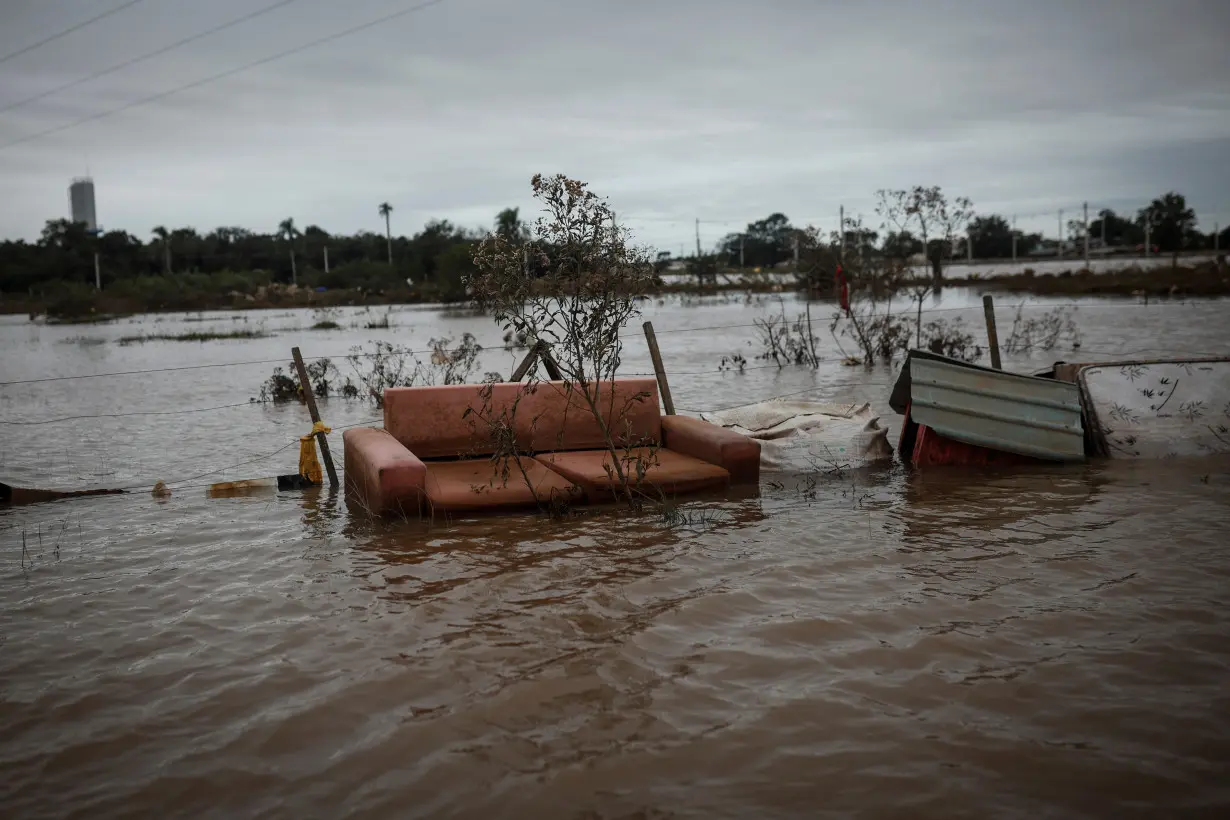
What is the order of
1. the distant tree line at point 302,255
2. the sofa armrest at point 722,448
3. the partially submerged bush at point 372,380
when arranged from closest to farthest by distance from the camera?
the sofa armrest at point 722,448 → the partially submerged bush at point 372,380 → the distant tree line at point 302,255

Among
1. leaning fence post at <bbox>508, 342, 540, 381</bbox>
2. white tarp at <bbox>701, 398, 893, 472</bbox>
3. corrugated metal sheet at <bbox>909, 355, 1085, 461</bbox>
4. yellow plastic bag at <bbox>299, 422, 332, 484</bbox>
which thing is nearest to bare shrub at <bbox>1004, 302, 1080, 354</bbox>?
corrugated metal sheet at <bbox>909, 355, 1085, 461</bbox>

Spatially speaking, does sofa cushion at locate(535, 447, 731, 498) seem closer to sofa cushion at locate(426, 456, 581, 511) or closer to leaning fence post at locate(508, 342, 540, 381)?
sofa cushion at locate(426, 456, 581, 511)

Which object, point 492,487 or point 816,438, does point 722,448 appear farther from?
point 492,487

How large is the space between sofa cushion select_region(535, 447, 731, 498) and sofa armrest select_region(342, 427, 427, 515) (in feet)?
3.81

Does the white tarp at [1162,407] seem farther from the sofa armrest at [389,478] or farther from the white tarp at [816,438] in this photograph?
the sofa armrest at [389,478]

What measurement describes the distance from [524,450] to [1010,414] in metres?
4.23

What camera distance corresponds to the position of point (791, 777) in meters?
3.40

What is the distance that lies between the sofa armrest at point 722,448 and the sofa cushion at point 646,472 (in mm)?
89

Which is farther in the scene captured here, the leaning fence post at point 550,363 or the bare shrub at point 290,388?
the bare shrub at point 290,388

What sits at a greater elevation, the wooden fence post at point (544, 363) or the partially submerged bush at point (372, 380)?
the wooden fence post at point (544, 363)

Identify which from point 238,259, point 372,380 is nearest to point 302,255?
point 238,259

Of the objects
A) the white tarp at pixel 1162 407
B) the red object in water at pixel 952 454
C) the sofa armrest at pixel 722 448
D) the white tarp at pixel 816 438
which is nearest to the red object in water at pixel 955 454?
the red object in water at pixel 952 454

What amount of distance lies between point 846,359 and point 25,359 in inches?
924

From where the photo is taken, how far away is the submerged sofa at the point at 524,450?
6.84 metres
